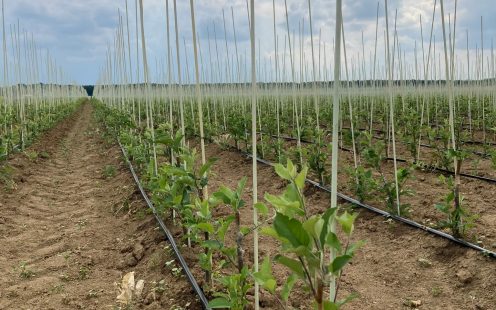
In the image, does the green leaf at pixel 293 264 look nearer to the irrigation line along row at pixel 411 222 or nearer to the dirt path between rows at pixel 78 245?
the dirt path between rows at pixel 78 245

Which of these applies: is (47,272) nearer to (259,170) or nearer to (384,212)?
(384,212)

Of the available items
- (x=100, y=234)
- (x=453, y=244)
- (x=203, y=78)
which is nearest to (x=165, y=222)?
(x=100, y=234)

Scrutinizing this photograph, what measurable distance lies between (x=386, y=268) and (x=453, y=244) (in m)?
0.70

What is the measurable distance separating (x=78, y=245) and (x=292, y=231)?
4204 millimetres

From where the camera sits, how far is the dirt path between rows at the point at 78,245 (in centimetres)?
375

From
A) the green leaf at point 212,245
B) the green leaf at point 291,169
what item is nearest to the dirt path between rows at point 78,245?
the green leaf at point 212,245

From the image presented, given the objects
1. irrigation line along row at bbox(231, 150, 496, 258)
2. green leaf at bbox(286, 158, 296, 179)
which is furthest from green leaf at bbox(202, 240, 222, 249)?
irrigation line along row at bbox(231, 150, 496, 258)

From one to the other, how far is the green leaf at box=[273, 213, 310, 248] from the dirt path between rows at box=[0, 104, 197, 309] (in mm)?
2010

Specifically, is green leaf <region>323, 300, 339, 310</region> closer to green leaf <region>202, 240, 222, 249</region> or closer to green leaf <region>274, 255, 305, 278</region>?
green leaf <region>274, 255, 305, 278</region>

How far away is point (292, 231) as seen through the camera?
150cm

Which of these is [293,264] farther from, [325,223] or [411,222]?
[411,222]

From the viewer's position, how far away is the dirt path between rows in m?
3.75

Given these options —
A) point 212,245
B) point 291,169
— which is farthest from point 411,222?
point 291,169

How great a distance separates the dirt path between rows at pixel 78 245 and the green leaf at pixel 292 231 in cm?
201
